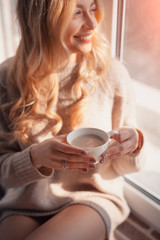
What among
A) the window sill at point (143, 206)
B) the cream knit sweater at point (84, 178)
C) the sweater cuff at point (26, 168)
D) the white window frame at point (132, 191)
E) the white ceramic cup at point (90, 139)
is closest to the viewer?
the white ceramic cup at point (90, 139)

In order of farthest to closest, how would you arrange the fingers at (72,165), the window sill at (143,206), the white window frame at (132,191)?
the window sill at (143,206) < the white window frame at (132,191) < the fingers at (72,165)

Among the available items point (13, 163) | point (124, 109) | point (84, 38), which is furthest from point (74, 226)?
point (84, 38)

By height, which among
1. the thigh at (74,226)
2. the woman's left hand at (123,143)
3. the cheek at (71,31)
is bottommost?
the thigh at (74,226)

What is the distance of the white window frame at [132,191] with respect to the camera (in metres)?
1.22

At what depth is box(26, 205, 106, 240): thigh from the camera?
1.00 metres

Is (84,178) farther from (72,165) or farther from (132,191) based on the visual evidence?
(132,191)

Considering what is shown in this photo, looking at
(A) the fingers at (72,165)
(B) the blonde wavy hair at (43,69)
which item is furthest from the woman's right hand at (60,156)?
(B) the blonde wavy hair at (43,69)

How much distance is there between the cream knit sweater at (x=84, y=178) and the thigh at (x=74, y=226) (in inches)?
1.3

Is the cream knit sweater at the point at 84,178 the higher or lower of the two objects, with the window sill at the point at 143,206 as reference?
higher

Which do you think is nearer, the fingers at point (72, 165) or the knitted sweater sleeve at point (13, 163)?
the fingers at point (72, 165)

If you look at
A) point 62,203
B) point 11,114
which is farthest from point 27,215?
point 11,114

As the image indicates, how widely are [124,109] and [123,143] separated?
0.27m

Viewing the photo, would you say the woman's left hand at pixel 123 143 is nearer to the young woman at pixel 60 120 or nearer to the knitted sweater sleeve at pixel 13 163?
the young woman at pixel 60 120

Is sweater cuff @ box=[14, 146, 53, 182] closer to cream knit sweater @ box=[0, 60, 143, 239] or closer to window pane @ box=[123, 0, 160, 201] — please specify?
cream knit sweater @ box=[0, 60, 143, 239]
